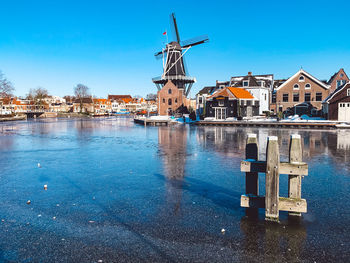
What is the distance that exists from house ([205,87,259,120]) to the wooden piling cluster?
44073mm

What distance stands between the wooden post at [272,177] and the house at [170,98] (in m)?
60.0

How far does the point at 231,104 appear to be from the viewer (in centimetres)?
5159

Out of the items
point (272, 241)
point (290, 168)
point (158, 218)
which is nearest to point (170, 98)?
point (158, 218)

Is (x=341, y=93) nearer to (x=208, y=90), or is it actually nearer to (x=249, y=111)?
(x=249, y=111)

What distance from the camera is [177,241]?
233 inches

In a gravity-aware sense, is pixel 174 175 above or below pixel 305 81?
below

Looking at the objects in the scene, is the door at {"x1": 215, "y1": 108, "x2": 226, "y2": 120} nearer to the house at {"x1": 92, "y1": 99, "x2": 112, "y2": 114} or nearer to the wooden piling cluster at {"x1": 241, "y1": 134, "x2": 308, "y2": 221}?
the wooden piling cluster at {"x1": 241, "y1": 134, "x2": 308, "y2": 221}

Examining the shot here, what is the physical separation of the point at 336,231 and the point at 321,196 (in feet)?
8.80

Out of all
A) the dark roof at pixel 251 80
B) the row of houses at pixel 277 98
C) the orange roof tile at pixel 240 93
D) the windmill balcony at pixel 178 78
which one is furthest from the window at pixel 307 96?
the windmill balcony at pixel 178 78

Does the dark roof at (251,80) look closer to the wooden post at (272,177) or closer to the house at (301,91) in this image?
the house at (301,91)

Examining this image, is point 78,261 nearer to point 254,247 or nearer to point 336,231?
point 254,247

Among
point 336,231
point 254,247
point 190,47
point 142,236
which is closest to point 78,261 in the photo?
point 142,236

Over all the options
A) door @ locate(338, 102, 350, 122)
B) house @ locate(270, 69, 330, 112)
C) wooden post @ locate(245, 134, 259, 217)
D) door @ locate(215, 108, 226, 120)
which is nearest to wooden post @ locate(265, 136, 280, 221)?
wooden post @ locate(245, 134, 259, 217)

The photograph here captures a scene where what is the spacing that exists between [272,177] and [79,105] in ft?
501
